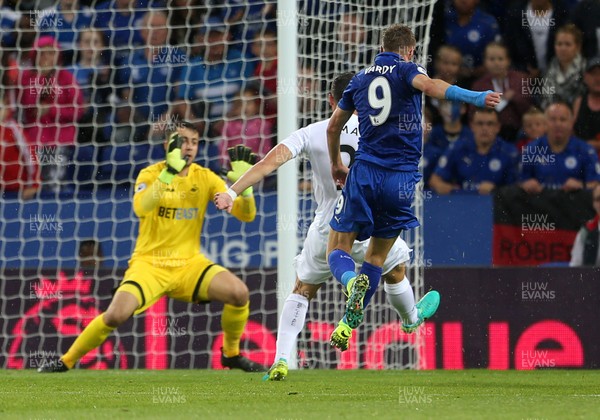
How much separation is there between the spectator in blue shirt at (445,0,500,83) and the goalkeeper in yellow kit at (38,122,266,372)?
159 inches

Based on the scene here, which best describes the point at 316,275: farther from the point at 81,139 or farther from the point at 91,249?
the point at 81,139

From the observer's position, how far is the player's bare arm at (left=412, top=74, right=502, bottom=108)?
5660 mm

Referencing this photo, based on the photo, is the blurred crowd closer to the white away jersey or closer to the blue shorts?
the white away jersey

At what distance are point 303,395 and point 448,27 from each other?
688 cm

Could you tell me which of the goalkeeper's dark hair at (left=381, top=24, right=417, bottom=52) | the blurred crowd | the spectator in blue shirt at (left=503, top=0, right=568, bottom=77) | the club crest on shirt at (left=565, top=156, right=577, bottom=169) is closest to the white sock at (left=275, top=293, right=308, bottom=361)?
the goalkeeper's dark hair at (left=381, top=24, right=417, bottom=52)

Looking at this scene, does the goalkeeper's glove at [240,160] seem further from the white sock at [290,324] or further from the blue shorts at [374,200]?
the blue shorts at [374,200]

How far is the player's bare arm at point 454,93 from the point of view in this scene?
566 centimetres

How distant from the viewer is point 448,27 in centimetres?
1208


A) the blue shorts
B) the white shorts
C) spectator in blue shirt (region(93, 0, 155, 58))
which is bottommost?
the white shorts

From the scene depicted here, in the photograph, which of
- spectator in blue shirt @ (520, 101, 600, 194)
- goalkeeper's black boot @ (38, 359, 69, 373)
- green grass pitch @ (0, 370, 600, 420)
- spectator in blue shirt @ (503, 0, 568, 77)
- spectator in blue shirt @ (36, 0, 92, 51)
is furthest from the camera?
spectator in blue shirt @ (503, 0, 568, 77)

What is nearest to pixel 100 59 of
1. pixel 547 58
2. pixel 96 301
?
pixel 96 301

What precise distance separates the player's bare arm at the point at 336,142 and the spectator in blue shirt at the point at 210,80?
4.32 m

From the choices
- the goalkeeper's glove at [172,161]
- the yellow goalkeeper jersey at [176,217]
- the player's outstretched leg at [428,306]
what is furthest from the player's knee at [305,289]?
the yellow goalkeeper jersey at [176,217]

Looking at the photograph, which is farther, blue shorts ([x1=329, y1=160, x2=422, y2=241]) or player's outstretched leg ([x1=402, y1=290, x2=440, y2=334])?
player's outstretched leg ([x1=402, y1=290, x2=440, y2=334])
